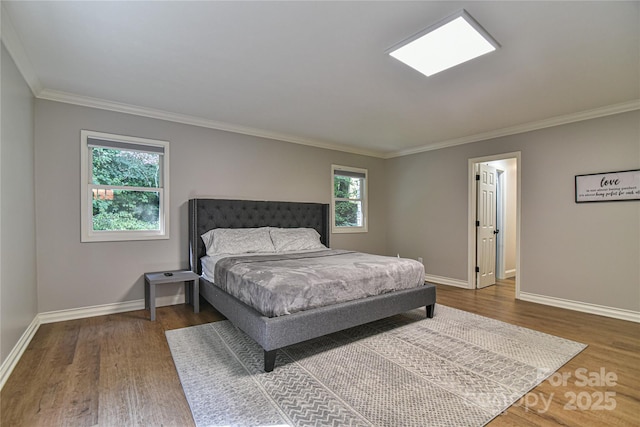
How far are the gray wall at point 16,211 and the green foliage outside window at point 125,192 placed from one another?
595 millimetres

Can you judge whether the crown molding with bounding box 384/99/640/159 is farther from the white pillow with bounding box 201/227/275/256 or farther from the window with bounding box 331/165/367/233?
the white pillow with bounding box 201/227/275/256

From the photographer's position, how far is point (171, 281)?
3.53 m

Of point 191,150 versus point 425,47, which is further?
point 191,150

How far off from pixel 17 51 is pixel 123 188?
166 centimetres

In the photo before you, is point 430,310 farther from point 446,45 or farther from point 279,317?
point 446,45

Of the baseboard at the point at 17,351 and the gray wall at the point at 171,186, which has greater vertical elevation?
the gray wall at the point at 171,186

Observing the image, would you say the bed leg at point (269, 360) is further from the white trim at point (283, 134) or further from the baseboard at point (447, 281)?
the baseboard at point (447, 281)

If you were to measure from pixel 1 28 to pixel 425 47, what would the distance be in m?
3.01

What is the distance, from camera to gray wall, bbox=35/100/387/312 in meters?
3.34

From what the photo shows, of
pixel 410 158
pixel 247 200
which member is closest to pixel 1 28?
pixel 247 200

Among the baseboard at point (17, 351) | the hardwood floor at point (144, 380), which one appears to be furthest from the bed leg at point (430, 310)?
the baseboard at point (17, 351)

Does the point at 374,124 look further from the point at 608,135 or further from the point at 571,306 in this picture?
the point at 571,306

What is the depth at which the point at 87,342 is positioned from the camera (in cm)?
283

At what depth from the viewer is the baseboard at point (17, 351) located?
7.06 ft
